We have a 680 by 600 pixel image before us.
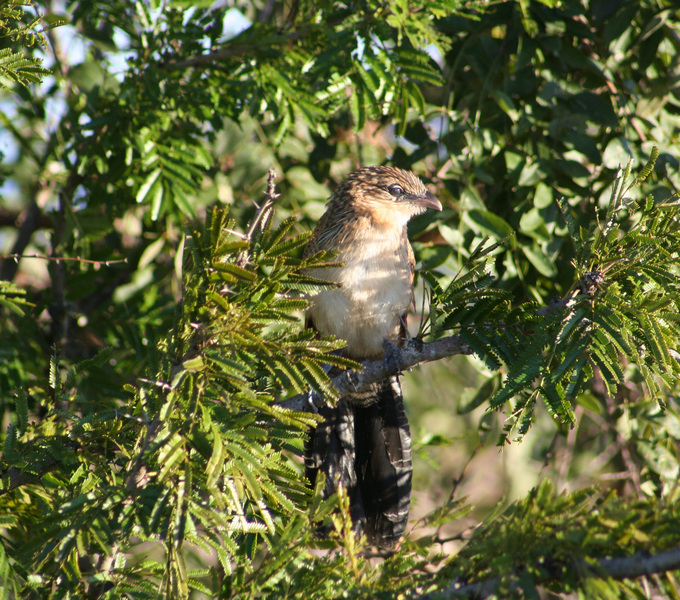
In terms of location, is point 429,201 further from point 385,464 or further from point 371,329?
point 385,464

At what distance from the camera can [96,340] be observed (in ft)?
13.2

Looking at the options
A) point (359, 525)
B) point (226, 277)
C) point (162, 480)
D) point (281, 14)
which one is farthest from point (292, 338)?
point (281, 14)

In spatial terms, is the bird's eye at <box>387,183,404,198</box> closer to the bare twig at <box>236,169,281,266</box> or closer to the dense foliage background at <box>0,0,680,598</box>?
the dense foliage background at <box>0,0,680,598</box>

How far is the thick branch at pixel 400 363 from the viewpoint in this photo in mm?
2525

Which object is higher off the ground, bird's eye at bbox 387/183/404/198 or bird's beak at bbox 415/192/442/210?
bird's eye at bbox 387/183/404/198

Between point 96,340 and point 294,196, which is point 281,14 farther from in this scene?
point 96,340

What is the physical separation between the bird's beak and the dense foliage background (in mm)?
88

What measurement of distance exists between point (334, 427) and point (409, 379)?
2074mm

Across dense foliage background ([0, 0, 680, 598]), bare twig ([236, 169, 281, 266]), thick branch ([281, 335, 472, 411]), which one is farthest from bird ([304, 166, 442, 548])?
bare twig ([236, 169, 281, 266])

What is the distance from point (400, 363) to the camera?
278cm

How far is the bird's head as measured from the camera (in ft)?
12.7

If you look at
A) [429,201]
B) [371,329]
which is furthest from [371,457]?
[429,201]

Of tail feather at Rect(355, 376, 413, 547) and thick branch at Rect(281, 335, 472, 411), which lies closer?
thick branch at Rect(281, 335, 472, 411)

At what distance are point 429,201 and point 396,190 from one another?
33 cm
